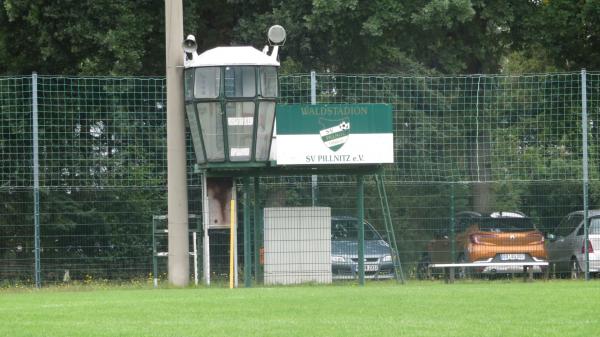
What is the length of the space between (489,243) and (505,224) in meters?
0.52

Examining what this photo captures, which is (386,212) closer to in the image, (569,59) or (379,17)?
(379,17)

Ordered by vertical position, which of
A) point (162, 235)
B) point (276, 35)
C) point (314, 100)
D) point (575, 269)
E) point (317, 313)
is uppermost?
point (276, 35)

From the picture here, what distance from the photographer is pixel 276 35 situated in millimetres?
22344

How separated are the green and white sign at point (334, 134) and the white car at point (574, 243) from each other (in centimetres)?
513

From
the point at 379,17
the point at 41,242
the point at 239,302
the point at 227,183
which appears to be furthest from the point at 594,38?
the point at 239,302

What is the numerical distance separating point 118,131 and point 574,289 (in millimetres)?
10078

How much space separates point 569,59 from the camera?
31.5m

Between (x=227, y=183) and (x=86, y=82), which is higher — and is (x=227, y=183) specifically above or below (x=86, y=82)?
below

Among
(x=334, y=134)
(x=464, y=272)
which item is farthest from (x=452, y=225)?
(x=334, y=134)

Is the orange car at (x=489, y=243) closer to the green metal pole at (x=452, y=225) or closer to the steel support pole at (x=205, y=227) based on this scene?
the green metal pole at (x=452, y=225)

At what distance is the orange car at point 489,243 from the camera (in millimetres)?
24047

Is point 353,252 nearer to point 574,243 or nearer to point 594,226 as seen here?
point 574,243

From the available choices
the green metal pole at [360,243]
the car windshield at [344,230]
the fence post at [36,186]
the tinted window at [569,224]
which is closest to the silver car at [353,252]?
the car windshield at [344,230]

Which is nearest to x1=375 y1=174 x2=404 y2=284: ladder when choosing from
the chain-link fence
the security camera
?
the chain-link fence
